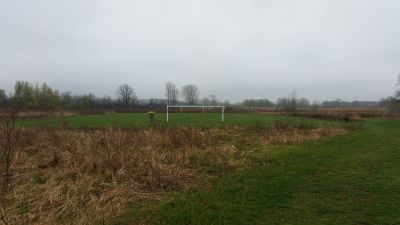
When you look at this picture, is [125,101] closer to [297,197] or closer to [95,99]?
[95,99]

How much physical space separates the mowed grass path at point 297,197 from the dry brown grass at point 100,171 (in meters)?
0.90

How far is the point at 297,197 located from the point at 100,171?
15.2 ft

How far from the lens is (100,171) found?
345 inches

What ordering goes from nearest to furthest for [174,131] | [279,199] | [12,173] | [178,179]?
[279,199]
[178,179]
[12,173]
[174,131]

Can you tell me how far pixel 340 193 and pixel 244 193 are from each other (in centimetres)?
194

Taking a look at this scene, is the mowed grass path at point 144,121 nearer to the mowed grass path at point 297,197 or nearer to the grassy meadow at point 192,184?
the grassy meadow at point 192,184

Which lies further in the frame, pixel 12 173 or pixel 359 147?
pixel 359 147

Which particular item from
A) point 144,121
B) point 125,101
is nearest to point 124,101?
point 125,101

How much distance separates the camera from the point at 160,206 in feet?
20.6

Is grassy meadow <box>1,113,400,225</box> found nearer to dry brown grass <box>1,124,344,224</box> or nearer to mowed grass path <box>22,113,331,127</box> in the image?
dry brown grass <box>1,124,344,224</box>

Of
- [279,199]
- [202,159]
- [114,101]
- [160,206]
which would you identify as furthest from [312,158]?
[114,101]

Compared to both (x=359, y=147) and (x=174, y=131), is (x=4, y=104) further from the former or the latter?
(x=359, y=147)

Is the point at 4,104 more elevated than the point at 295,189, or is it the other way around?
the point at 4,104

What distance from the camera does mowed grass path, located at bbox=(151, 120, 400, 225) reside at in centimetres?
564
